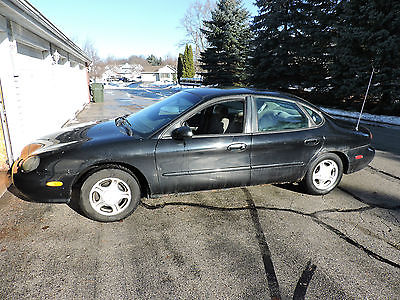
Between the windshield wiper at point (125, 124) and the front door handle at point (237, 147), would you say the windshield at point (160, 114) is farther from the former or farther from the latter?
the front door handle at point (237, 147)

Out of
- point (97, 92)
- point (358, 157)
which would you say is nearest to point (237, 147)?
point (358, 157)

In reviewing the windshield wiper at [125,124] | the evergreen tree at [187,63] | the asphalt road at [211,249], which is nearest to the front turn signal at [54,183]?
the asphalt road at [211,249]

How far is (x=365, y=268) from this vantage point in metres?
2.39

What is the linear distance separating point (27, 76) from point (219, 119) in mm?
4762

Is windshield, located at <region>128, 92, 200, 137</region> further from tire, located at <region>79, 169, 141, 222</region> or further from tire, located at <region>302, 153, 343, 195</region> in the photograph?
tire, located at <region>302, 153, 343, 195</region>

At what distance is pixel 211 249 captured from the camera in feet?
8.57

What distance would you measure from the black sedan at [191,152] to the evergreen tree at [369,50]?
922cm

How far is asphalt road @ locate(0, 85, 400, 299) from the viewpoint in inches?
83.9

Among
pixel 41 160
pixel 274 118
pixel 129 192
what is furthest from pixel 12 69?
pixel 274 118

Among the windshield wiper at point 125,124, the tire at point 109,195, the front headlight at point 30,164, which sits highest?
the windshield wiper at point 125,124

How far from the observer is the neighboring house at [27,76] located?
4.29m

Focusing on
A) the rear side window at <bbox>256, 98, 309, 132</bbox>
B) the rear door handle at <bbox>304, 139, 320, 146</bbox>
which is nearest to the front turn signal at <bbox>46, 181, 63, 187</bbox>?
the rear side window at <bbox>256, 98, 309, 132</bbox>

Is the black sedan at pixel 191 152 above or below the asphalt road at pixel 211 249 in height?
A: above

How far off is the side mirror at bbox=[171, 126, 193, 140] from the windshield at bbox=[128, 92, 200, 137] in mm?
243
